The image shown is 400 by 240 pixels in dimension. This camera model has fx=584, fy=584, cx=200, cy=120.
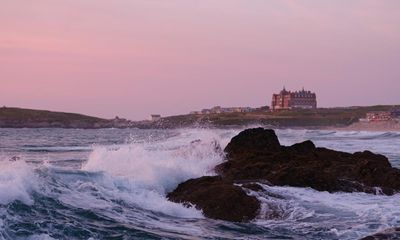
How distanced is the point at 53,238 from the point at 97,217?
1.81m

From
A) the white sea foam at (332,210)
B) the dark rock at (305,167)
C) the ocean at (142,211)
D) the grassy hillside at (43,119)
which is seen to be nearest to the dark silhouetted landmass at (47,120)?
the grassy hillside at (43,119)

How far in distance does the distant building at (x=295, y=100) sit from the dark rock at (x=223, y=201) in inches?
6583

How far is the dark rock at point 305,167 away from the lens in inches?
602

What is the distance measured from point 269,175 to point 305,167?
1.33m

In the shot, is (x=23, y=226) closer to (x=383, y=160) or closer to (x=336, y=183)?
(x=336, y=183)

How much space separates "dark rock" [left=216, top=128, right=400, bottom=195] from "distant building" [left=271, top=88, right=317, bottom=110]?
159214 mm

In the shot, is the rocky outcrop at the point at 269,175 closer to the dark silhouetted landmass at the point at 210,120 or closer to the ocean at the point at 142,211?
the ocean at the point at 142,211

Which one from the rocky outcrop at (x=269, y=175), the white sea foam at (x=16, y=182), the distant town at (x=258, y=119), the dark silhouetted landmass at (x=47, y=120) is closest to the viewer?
the white sea foam at (x=16, y=182)

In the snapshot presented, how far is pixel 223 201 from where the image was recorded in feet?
40.3

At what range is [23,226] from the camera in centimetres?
940

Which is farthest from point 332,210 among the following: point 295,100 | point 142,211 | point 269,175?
point 295,100

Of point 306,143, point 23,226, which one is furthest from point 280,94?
point 23,226

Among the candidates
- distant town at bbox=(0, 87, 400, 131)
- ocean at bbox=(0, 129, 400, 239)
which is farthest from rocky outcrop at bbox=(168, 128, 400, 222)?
distant town at bbox=(0, 87, 400, 131)

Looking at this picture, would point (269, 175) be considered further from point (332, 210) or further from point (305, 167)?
point (332, 210)
